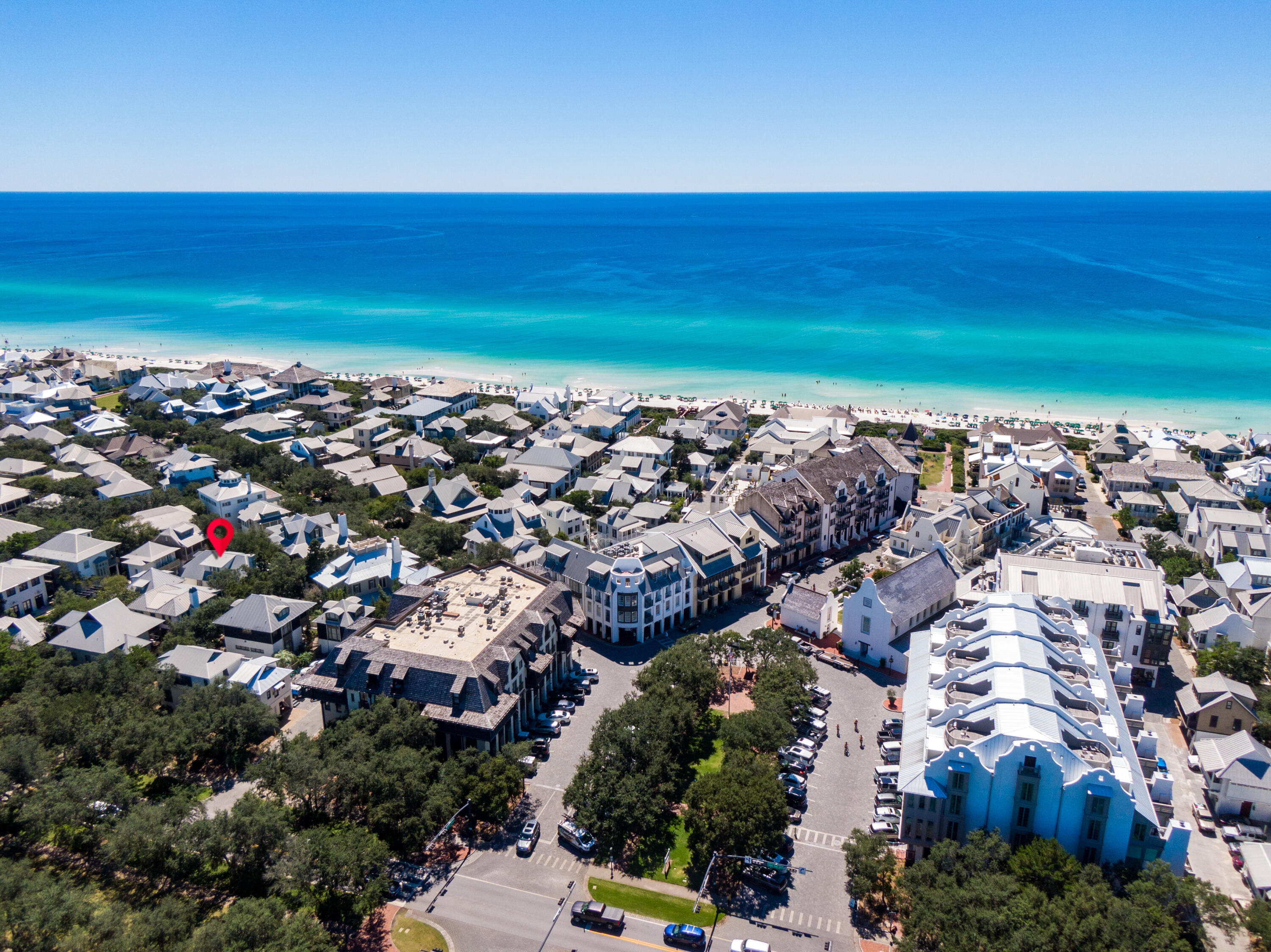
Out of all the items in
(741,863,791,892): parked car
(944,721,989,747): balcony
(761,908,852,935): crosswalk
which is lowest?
(761,908,852,935): crosswalk

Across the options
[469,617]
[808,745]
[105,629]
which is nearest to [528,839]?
[469,617]

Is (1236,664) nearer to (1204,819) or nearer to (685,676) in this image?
(1204,819)

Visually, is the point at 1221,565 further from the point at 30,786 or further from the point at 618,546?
the point at 30,786

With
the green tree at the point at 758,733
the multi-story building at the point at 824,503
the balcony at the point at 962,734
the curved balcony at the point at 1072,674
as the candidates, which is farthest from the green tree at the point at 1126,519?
the green tree at the point at 758,733

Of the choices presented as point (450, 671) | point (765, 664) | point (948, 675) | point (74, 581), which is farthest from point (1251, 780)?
point (74, 581)

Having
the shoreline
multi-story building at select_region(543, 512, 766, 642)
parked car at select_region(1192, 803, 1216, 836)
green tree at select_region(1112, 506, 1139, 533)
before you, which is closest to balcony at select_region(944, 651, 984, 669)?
parked car at select_region(1192, 803, 1216, 836)

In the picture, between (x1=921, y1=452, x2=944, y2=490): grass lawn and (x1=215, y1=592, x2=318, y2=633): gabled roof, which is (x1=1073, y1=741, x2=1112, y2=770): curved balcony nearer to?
(x1=215, y1=592, x2=318, y2=633): gabled roof

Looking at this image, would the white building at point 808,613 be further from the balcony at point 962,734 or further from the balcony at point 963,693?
the balcony at point 962,734
